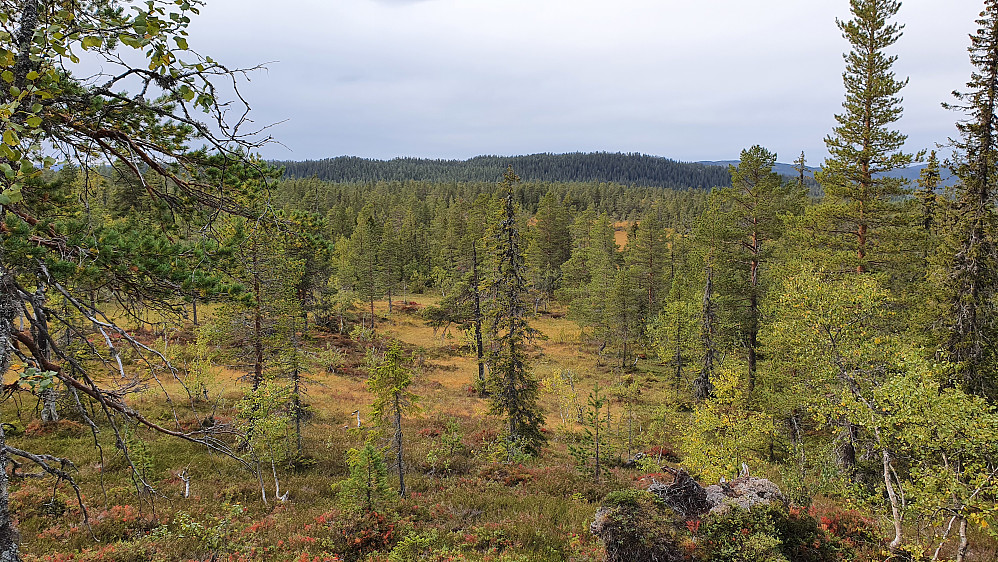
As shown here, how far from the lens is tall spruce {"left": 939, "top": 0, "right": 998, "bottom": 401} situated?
13258 mm

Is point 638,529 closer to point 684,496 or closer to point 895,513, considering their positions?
point 684,496

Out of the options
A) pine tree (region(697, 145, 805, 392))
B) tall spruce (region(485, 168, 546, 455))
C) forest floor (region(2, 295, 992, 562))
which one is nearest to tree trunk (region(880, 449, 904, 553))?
forest floor (region(2, 295, 992, 562))

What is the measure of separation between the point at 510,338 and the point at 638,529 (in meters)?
9.88

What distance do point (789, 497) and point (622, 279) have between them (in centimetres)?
2473

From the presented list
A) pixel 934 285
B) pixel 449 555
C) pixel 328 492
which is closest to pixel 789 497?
pixel 449 555

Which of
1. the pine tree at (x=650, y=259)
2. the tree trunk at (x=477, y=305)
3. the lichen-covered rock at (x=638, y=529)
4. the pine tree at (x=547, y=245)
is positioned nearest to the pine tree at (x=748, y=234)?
the lichen-covered rock at (x=638, y=529)

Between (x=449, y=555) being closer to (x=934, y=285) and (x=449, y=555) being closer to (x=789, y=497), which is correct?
(x=789, y=497)

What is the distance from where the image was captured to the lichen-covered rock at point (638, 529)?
8.03m

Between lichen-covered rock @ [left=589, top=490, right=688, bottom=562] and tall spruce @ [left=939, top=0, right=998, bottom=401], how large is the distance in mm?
11531

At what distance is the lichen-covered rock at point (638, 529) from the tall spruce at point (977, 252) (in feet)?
37.8

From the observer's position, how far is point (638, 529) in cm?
830

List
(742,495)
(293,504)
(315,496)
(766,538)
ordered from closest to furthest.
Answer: (766,538)
(742,495)
(293,504)
(315,496)

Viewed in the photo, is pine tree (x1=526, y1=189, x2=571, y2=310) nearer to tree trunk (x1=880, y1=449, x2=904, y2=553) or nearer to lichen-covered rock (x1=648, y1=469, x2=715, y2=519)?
lichen-covered rock (x1=648, y1=469, x2=715, y2=519)

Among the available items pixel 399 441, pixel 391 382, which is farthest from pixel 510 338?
pixel 399 441
